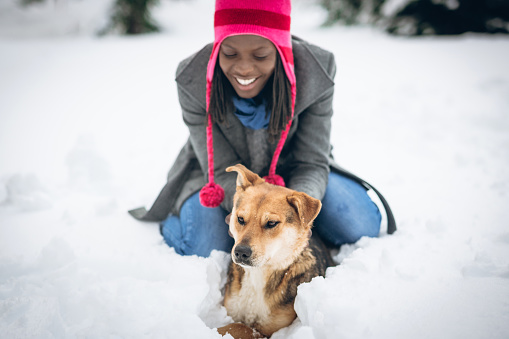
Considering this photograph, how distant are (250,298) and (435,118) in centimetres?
482

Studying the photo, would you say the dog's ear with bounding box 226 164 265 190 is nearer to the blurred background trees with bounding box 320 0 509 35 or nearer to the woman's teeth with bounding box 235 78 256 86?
the woman's teeth with bounding box 235 78 256 86

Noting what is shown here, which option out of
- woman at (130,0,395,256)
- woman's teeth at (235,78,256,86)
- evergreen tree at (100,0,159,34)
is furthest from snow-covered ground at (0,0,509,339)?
evergreen tree at (100,0,159,34)

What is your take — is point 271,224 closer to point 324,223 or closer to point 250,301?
point 250,301

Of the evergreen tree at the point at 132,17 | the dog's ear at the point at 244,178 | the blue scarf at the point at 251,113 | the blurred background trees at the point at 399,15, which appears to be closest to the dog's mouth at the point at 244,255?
the dog's ear at the point at 244,178

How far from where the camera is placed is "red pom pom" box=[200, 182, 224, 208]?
2348mm

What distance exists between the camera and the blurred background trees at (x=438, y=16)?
8242mm

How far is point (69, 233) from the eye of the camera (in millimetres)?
2691

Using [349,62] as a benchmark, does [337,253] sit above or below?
below

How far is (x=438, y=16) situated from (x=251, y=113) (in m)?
9.52

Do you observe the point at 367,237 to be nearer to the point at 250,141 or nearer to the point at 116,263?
the point at 250,141

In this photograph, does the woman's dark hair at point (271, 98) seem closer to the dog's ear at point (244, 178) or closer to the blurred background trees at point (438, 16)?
the dog's ear at point (244, 178)

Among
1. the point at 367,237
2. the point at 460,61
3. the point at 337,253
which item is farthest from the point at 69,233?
the point at 460,61

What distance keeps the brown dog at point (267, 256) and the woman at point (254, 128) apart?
396mm

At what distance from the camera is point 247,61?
81.7 inches
